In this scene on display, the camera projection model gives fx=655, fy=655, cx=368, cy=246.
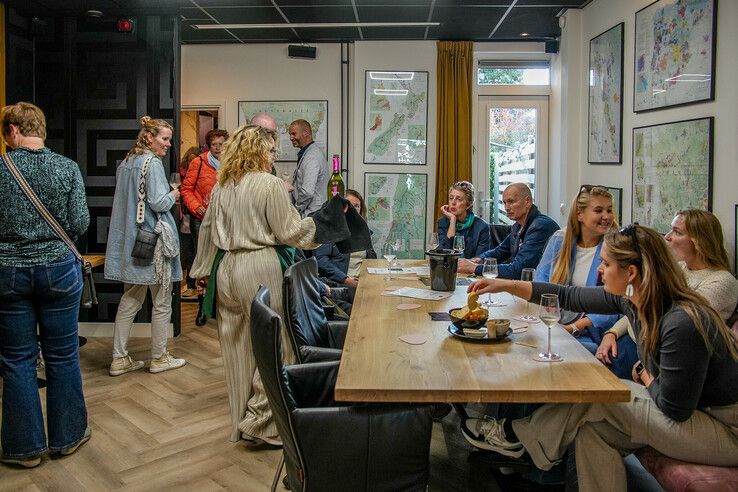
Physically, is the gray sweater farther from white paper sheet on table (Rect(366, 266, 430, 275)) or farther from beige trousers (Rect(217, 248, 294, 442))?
white paper sheet on table (Rect(366, 266, 430, 275))

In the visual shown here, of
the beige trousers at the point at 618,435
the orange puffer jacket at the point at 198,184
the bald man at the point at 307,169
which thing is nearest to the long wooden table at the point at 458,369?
the beige trousers at the point at 618,435

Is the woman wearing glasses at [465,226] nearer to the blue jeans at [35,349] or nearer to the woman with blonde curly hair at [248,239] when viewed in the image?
the woman with blonde curly hair at [248,239]

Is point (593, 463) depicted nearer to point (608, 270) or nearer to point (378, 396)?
point (608, 270)

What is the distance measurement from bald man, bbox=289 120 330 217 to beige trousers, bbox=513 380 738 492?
4.19 meters

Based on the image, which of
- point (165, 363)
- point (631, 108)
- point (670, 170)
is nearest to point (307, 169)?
point (165, 363)

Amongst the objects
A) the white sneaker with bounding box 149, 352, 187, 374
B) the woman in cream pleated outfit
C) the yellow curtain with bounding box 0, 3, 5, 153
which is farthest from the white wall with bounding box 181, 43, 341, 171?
the woman in cream pleated outfit

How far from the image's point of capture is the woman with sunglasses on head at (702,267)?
114 inches

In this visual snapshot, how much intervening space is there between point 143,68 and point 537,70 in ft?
13.1

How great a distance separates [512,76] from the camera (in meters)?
7.01

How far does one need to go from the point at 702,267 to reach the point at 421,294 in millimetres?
1295

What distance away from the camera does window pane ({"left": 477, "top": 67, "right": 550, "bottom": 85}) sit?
6.97 m

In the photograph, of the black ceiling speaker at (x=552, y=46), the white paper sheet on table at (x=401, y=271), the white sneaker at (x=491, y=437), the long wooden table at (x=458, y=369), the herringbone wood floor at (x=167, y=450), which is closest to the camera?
the long wooden table at (x=458, y=369)

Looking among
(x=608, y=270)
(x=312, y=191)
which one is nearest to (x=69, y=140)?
(x=312, y=191)

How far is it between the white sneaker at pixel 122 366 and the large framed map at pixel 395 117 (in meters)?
3.38
